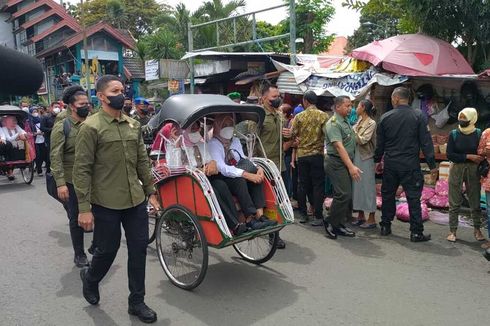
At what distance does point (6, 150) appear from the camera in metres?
10.4

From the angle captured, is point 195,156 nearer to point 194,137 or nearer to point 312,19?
point 194,137

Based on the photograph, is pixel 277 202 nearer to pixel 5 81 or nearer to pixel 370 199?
pixel 370 199

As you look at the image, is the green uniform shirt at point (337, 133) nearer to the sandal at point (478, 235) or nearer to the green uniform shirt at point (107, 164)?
the sandal at point (478, 235)

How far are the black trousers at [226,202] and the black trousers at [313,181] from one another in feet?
7.26

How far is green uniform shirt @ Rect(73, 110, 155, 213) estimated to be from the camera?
3.67m

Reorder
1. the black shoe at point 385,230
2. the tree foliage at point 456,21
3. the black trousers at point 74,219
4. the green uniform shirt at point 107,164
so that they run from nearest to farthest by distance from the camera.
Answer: the green uniform shirt at point 107,164, the black trousers at point 74,219, the black shoe at point 385,230, the tree foliage at point 456,21

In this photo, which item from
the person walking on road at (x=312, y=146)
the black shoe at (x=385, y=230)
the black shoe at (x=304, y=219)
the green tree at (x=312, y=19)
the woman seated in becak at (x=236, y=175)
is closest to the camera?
the woman seated in becak at (x=236, y=175)

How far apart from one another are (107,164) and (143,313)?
1228 millimetres

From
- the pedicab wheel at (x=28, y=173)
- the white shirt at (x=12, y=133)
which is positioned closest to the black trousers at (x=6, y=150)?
the white shirt at (x=12, y=133)

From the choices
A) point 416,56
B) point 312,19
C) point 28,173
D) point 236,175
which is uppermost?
point 312,19

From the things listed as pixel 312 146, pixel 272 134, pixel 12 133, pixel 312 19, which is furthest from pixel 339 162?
pixel 312 19

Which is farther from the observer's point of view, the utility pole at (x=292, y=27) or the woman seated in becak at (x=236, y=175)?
the utility pole at (x=292, y=27)

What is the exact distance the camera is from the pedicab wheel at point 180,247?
4363mm

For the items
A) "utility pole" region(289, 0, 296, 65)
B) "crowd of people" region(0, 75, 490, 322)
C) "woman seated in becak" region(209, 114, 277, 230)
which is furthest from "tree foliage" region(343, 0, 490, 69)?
"woman seated in becak" region(209, 114, 277, 230)
